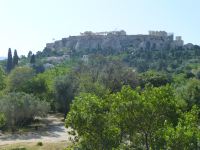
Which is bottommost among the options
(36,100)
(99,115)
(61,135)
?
(61,135)

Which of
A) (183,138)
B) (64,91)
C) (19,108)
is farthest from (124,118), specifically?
(64,91)

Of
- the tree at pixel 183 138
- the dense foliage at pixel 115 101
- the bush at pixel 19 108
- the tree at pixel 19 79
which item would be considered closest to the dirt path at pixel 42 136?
the dense foliage at pixel 115 101

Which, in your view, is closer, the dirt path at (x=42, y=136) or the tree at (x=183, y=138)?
the tree at (x=183, y=138)

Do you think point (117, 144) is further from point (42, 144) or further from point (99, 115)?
point (42, 144)

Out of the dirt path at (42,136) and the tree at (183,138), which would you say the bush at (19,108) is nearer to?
the dirt path at (42,136)

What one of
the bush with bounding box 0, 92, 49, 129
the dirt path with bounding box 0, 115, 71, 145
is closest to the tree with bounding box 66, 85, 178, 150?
the dirt path with bounding box 0, 115, 71, 145

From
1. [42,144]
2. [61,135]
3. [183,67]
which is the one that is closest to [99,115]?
[42,144]

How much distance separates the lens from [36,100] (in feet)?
217

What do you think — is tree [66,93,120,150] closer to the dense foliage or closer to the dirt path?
the dense foliage

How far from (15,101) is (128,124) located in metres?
41.0

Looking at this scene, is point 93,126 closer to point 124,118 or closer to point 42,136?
point 124,118

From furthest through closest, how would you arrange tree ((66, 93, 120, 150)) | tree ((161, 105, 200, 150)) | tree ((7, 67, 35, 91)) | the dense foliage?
tree ((7, 67, 35, 91)), the dense foliage, tree ((66, 93, 120, 150)), tree ((161, 105, 200, 150))

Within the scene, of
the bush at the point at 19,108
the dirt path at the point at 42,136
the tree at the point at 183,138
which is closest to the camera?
the tree at the point at 183,138

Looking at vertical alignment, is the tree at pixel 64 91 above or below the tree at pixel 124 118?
below
